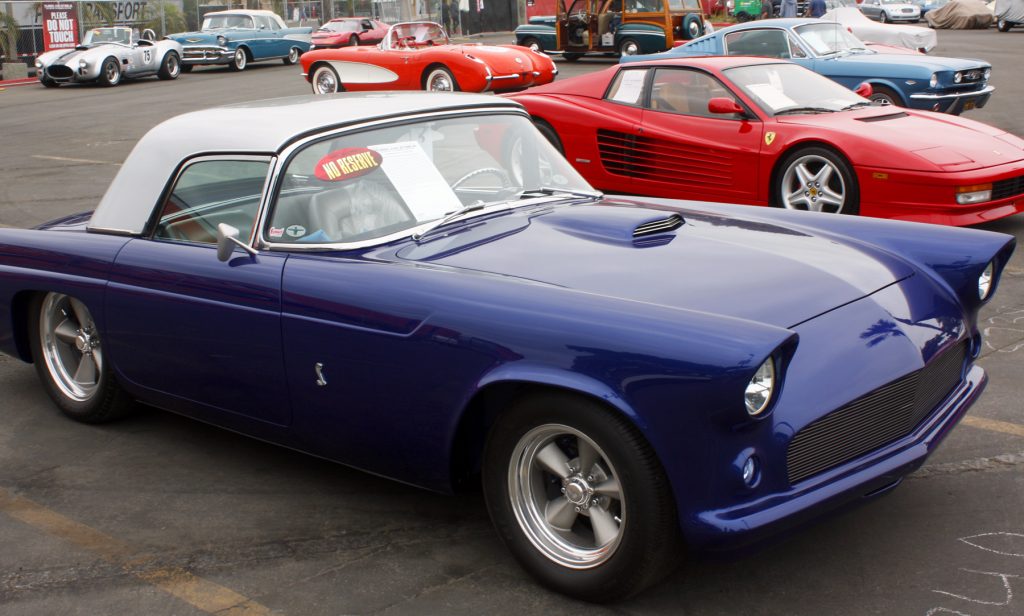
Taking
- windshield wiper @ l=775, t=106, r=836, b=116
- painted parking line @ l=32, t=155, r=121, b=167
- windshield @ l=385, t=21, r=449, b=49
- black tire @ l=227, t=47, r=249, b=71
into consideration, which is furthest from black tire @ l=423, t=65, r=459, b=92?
black tire @ l=227, t=47, r=249, b=71

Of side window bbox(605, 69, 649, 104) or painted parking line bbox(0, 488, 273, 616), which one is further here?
side window bbox(605, 69, 649, 104)

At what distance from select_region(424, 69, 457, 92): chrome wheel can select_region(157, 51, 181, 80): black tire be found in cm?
1066

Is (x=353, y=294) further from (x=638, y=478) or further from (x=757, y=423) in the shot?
(x=757, y=423)

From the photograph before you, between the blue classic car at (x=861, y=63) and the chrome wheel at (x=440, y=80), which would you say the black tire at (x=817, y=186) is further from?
the chrome wheel at (x=440, y=80)

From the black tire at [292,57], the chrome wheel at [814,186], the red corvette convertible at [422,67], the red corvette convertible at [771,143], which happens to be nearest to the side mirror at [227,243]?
the chrome wheel at [814,186]

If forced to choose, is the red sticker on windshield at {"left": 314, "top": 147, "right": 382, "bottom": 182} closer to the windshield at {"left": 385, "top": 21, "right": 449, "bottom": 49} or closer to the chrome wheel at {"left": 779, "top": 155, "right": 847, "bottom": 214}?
the chrome wheel at {"left": 779, "top": 155, "right": 847, "bottom": 214}

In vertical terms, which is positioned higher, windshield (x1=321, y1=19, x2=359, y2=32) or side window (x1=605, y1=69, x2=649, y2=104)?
windshield (x1=321, y1=19, x2=359, y2=32)

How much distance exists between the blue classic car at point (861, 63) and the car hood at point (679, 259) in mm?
8097

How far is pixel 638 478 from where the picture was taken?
2926mm

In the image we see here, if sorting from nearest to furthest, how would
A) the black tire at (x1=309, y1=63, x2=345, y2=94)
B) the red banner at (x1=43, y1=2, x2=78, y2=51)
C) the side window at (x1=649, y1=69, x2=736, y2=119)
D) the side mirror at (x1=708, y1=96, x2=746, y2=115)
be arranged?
the side mirror at (x1=708, y1=96, x2=746, y2=115), the side window at (x1=649, y1=69, x2=736, y2=119), the black tire at (x1=309, y1=63, x2=345, y2=94), the red banner at (x1=43, y1=2, x2=78, y2=51)

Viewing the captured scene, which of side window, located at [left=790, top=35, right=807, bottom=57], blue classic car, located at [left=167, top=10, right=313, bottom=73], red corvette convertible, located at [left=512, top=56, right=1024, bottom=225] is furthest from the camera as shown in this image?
blue classic car, located at [left=167, top=10, right=313, bottom=73]

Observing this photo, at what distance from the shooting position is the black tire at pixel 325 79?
18.5 metres

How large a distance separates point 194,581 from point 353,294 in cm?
102

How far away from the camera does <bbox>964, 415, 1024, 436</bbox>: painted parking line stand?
4.29m
